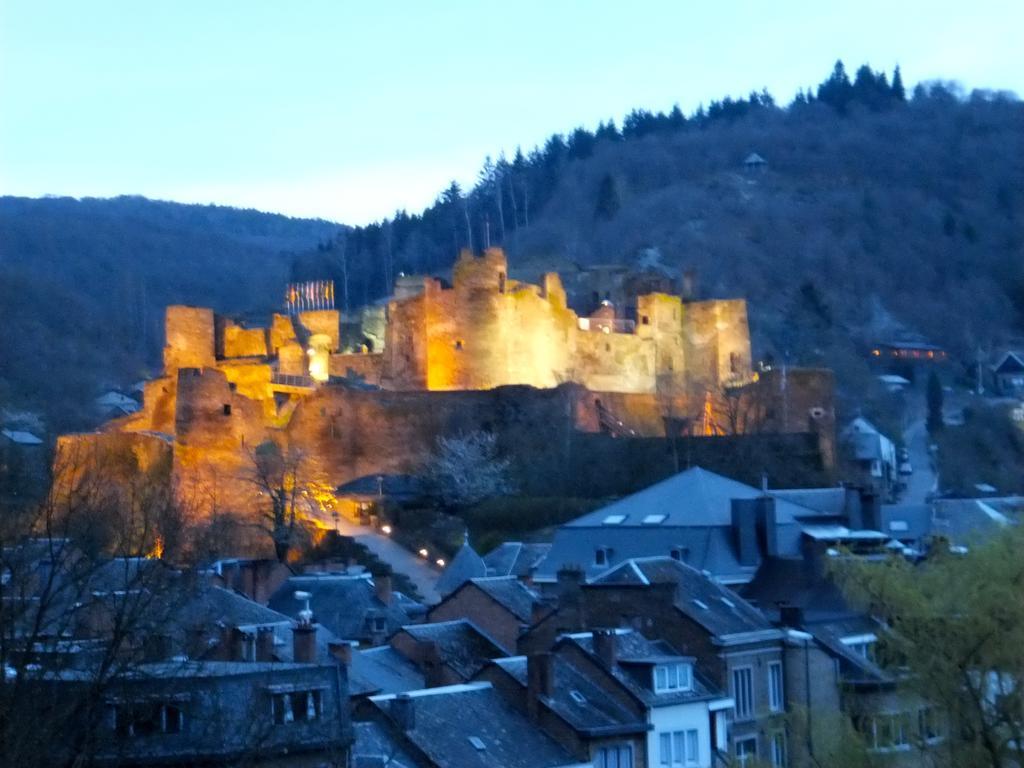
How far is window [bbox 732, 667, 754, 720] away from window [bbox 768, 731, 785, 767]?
0.88 m

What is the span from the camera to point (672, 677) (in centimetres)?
3309

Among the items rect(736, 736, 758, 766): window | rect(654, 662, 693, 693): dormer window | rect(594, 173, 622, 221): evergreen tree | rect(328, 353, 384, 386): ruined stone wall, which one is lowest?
rect(736, 736, 758, 766): window

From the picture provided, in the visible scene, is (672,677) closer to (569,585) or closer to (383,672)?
(569,585)

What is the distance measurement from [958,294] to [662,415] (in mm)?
85334

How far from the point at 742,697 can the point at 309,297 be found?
89296 mm

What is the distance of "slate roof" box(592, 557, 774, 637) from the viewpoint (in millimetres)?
35125

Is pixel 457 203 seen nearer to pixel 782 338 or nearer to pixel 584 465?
pixel 782 338

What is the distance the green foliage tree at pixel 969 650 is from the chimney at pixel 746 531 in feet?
52.1

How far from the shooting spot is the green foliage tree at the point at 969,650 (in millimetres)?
23922

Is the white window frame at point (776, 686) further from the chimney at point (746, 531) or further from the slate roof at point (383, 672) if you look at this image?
the chimney at point (746, 531)

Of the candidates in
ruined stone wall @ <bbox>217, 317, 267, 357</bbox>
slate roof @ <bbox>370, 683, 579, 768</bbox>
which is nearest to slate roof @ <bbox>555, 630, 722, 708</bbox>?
slate roof @ <bbox>370, 683, 579, 768</bbox>

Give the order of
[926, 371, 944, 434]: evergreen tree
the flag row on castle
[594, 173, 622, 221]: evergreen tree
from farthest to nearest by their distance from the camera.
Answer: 1. [594, 173, 622, 221]: evergreen tree
2. the flag row on castle
3. [926, 371, 944, 434]: evergreen tree

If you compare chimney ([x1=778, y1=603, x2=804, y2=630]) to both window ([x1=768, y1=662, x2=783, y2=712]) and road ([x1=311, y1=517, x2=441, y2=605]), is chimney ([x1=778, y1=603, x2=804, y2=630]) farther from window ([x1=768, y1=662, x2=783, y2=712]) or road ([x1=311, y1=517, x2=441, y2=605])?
road ([x1=311, y1=517, x2=441, y2=605])

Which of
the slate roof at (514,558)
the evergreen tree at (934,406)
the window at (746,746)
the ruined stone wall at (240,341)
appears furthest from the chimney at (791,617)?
the evergreen tree at (934,406)
